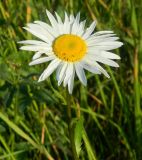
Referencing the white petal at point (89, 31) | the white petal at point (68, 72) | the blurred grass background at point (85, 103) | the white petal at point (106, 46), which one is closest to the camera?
the white petal at point (68, 72)

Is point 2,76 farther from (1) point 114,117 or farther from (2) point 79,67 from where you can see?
(1) point 114,117

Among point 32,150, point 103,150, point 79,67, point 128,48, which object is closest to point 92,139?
point 103,150

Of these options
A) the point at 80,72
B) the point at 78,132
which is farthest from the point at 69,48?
the point at 78,132

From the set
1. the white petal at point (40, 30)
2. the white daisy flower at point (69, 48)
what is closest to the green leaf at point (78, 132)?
the white daisy flower at point (69, 48)

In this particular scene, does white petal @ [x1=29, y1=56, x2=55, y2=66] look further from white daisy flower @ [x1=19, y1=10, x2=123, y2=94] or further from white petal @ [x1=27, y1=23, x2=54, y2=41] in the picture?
white petal @ [x1=27, y1=23, x2=54, y2=41]

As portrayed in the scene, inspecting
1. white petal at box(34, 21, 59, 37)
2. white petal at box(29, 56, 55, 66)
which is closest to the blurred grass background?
white petal at box(34, 21, 59, 37)

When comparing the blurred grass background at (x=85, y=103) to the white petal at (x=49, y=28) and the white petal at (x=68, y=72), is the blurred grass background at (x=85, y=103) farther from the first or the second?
the white petal at (x=68, y=72)

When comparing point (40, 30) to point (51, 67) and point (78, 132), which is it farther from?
point (78, 132)
